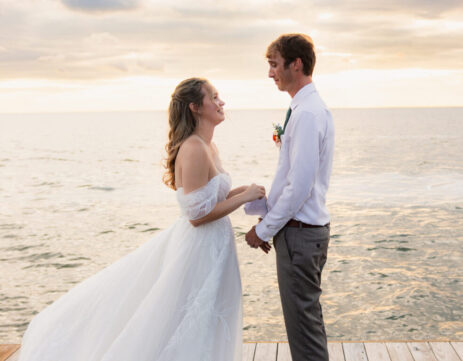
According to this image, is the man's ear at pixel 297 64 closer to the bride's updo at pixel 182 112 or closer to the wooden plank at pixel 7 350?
the bride's updo at pixel 182 112

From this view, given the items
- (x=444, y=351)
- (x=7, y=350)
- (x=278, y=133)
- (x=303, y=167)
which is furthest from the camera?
(x=7, y=350)

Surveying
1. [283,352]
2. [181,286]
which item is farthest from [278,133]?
[283,352]

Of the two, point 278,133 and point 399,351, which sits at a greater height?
point 278,133

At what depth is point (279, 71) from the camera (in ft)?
9.38

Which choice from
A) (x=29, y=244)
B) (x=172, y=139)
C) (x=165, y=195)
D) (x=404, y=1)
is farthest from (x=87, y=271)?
(x=404, y=1)

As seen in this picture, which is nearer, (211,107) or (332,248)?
(211,107)

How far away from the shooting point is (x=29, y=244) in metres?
13.7

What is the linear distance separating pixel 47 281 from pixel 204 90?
8.39 m

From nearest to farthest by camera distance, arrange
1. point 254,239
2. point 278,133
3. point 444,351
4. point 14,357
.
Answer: point 254,239, point 278,133, point 444,351, point 14,357

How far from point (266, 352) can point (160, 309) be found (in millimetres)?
1194

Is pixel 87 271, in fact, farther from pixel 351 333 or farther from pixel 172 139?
pixel 172 139

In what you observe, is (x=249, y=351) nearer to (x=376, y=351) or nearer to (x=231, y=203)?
(x=376, y=351)

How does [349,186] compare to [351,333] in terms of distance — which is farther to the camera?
[349,186]

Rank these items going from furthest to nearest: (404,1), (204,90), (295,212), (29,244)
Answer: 1. (404,1)
2. (29,244)
3. (204,90)
4. (295,212)
